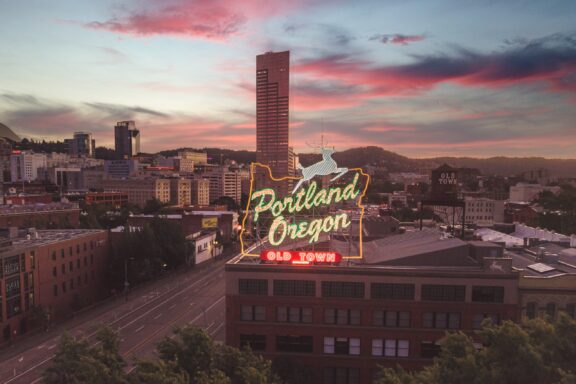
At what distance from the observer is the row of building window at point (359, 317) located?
148 feet

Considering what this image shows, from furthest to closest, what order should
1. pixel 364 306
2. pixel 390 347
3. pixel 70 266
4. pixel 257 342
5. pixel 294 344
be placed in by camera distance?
pixel 70 266 → pixel 257 342 → pixel 294 344 → pixel 364 306 → pixel 390 347

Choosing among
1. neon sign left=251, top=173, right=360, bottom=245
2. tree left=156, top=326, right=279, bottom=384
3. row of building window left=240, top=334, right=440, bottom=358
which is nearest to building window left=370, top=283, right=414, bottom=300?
row of building window left=240, top=334, right=440, bottom=358

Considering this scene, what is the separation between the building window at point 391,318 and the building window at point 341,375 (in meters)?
6.41

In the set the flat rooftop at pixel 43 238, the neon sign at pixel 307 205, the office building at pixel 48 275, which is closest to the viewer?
the neon sign at pixel 307 205

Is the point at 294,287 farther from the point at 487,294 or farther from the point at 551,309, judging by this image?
the point at 551,309

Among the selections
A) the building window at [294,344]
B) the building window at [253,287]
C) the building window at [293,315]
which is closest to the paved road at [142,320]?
the building window at [253,287]

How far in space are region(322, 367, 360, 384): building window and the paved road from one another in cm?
2195

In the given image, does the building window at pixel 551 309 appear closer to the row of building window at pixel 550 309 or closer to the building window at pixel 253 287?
the row of building window at pixel 550 309

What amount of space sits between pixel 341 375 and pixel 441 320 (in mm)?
13678

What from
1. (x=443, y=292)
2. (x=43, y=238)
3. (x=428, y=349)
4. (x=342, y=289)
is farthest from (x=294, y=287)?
(x=43, y=238)

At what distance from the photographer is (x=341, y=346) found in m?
46.0

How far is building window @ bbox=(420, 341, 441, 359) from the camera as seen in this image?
45062 mm

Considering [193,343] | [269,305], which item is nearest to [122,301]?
[269,305]

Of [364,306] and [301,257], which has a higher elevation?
[301,257]
